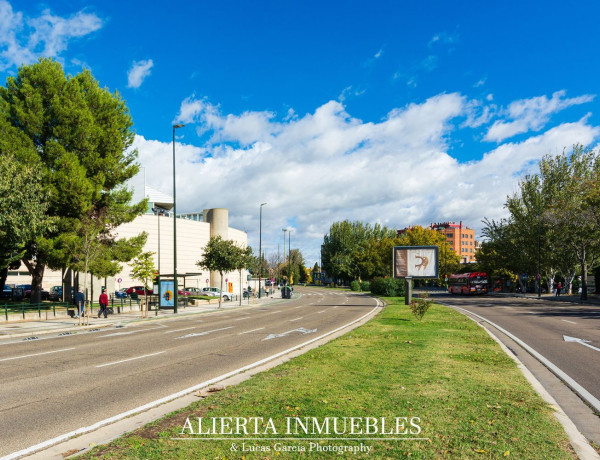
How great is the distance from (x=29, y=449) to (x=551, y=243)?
58.6 m

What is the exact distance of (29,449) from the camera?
5.29 metres

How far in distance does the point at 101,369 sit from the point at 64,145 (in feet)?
79.4

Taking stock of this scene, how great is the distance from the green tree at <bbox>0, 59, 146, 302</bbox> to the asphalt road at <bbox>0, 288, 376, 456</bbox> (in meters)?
12.9

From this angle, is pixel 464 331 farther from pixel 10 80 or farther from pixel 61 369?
pixel 10 80

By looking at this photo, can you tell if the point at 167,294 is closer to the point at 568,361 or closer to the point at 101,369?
the point at 101,369

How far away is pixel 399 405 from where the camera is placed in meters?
6.28

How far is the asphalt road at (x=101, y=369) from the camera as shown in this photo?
6645 millimetres

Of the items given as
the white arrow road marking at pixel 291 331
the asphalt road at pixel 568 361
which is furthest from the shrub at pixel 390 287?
the white arrow road marking at pixel 291 331

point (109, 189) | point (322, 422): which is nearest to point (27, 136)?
point (109, 189)

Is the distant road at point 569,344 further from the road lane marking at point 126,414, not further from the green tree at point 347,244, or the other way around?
the green tree at point 347,244

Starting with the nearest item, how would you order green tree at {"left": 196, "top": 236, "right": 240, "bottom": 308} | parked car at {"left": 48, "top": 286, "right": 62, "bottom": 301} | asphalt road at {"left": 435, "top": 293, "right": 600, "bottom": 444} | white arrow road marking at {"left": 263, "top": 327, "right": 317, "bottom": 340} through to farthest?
asphalt road at {"left": 435, "top": 293, "right": 600, "bottom": 444} → white arrow road marking at {"left": 263, "top": 327, "right": 317, "bottom": 340} → green tree at {"left": 196, "top": 236, "right": 240, "bottom": 308} → parked car at {"left": 48, "top": 286, "right": 62, "bottom": 301}

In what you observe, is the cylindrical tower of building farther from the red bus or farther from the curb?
the curb

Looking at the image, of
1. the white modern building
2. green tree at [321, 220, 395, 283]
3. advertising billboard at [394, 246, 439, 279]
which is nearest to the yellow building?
green tree at [321, 220, 395, 283]

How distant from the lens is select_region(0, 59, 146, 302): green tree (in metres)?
28.2
